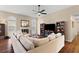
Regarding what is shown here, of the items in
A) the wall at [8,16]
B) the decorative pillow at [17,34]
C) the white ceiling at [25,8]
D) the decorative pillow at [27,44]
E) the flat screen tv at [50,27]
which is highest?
the white ceiling at [25,8]

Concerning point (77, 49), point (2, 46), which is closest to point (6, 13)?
point (2, 46)

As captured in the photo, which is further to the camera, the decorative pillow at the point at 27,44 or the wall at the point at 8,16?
the wall at the point at 8,16

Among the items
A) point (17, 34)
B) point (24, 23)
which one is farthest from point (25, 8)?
point (17, 34)

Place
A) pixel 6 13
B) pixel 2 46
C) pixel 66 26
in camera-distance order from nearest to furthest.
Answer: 1. pixel 6 13
2. pixel 2 46
3. pixel 66 26

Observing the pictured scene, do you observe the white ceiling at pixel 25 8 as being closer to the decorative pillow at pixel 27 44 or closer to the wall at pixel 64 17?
the wall at pixel 64 17

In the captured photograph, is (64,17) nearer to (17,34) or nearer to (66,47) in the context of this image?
(66,47)

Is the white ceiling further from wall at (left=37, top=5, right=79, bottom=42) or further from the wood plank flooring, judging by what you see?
the wood plank flooring

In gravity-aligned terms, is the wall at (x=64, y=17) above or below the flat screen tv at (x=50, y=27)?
above

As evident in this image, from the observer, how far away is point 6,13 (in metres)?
1.95

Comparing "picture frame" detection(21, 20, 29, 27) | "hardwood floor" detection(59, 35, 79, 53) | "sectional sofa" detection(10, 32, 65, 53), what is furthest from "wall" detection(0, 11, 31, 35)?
"hardwood floor" detection(59, 35, 79, 53)

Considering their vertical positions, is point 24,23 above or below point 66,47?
above

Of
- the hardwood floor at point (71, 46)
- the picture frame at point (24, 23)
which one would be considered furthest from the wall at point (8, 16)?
the hardwood floor at point (71, 46)
